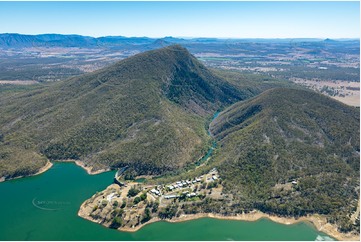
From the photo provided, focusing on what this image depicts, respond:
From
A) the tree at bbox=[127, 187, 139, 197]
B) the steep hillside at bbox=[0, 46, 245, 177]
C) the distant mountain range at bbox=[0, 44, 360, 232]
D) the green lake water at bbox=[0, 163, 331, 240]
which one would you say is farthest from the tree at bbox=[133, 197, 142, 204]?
the steep hillside at bbox=[0, 46, 245, 177]

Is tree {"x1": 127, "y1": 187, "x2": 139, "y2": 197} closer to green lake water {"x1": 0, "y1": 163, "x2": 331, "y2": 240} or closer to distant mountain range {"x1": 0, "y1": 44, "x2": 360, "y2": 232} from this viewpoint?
green lake water {"x1": 0, "y1": 163, "x2": 331, "y2": 240}

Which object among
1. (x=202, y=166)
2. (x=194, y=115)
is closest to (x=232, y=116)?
(x=194, y=115)

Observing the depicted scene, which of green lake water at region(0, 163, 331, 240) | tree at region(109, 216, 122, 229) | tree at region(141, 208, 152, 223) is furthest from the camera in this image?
tree at region(141, 208, 152, 223)

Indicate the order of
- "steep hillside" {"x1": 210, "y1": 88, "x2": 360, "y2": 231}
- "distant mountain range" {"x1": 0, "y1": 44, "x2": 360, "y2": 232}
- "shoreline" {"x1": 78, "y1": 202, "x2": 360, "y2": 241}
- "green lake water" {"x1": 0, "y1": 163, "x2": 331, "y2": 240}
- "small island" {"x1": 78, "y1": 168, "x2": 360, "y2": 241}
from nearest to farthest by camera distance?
"shoreline" {"x1": 78, "y1": 202, "x2": 360, "y2": 241} < "green lake water" {"x1": 0, "y1": 163, "x2": 331, "y2": 240} < "small island" {"x1": 78, "y1": 168, "x2": 360, "y2": 241} < "steep hillside" {"x1": 210, "y1": 88, "x2": 360, "y2": 231} < "distant mountain range" {"x1": 0, "y1": 44, "x2": 360, "y2": 232}

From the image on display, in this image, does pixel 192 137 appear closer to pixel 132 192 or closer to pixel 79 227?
pixel 132 192

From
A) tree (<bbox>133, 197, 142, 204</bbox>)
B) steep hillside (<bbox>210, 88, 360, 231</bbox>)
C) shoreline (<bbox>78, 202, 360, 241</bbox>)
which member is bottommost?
shoreline (<bbox>78, 202, 360, 241</bbox>)

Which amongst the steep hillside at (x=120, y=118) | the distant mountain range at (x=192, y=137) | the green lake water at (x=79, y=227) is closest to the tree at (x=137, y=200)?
the green lake water at (x=79, y=227)

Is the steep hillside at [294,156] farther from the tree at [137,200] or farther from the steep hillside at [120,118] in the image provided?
the tree at [137,200]
